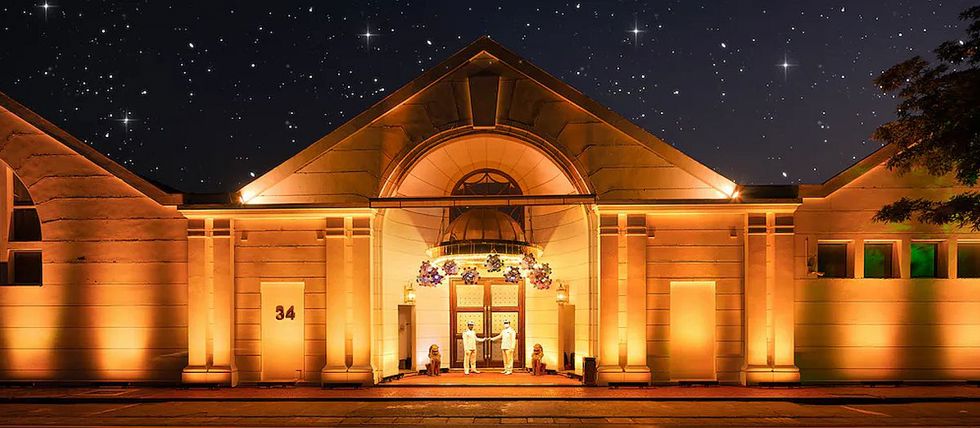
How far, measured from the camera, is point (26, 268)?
70.8 ft

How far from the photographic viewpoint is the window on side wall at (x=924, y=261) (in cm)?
2058

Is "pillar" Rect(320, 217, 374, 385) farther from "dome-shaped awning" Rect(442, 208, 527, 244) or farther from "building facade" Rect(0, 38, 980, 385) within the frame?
"dome-shaped awning" Rect(442, 208, 527, 244)

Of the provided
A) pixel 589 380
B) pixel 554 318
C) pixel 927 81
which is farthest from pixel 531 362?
pixel 927 81

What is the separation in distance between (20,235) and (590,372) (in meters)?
16.9

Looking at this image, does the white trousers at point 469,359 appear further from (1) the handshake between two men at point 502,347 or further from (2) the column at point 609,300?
(2) the column at point 609,300

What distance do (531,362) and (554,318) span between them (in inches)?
62.2

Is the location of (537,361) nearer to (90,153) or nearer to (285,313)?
(285,313)

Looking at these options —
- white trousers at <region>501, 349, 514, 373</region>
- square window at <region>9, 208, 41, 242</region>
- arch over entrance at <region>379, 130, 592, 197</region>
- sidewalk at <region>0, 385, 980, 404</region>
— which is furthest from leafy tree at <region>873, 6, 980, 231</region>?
square window at <region>9, 208, 41, 242</region>

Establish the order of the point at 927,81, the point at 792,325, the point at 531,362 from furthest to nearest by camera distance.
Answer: the point at 531,362
the point at 792,325
the point at 927,81

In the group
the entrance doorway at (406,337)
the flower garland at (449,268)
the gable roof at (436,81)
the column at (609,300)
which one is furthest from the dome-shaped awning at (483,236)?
the gable roof at (436,81)

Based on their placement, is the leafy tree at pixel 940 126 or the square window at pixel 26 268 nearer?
the leafy tree at pixel 940 126

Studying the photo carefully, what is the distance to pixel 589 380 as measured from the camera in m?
20.0

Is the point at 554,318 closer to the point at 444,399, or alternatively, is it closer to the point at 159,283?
the point at 444,399

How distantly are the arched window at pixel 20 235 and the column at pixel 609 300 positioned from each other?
16.1 metres
